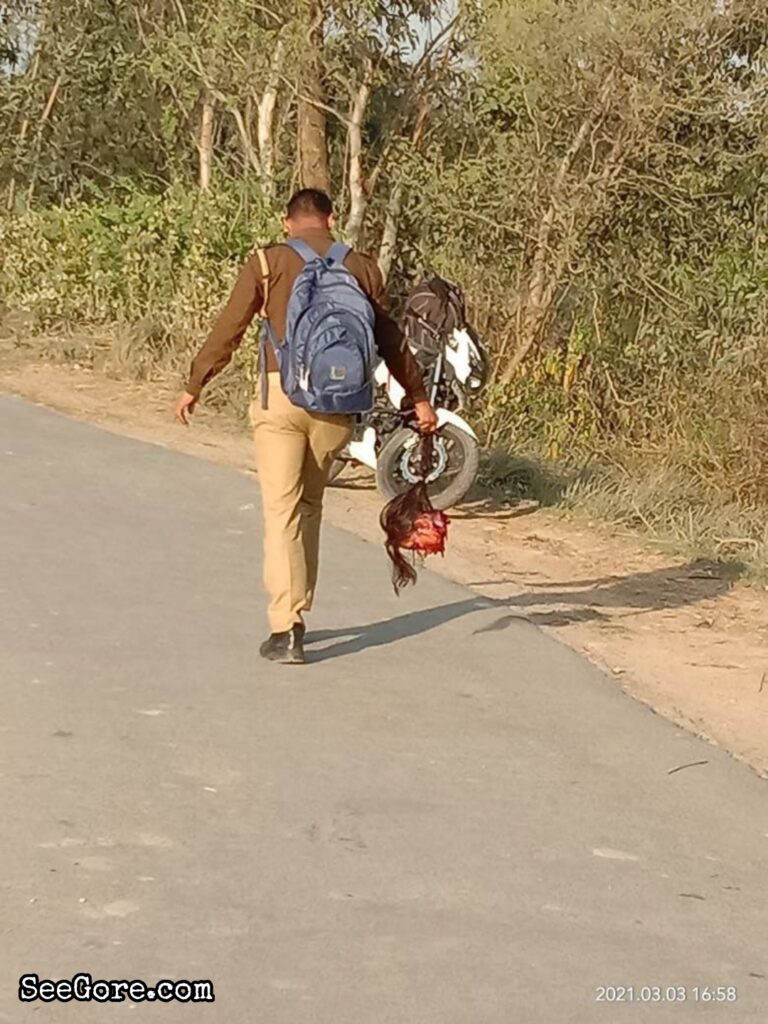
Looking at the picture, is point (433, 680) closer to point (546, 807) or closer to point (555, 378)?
point (546, 807)

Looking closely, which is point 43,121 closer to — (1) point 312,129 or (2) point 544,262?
(1) point 312,129

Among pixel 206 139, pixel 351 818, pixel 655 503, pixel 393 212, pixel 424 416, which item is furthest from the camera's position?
pixel 206 139

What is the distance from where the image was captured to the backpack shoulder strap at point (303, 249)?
281 inches

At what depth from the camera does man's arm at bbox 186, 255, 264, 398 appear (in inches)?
284

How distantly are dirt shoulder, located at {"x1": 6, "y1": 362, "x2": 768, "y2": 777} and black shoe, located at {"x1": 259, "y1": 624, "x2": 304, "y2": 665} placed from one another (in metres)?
1.27

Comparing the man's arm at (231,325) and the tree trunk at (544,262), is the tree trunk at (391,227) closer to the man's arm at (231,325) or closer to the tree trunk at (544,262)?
the tree trunk at (544,262)

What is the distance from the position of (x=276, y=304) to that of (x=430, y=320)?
3.55m

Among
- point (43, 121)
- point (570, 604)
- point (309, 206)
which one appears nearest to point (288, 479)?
point (309, 206)

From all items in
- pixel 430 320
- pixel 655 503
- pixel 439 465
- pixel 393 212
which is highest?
pixel 393 212

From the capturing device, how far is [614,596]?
9492mm

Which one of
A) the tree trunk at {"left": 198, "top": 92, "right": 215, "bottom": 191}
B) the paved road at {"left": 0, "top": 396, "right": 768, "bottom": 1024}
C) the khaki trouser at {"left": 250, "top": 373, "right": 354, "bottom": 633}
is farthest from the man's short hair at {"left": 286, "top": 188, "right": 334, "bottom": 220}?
the tree trunk at {"left": 198, "top": 92, "right": 215, "bottom": 191}

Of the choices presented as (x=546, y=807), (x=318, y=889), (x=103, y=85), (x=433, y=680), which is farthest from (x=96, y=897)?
(x=103, y=85)

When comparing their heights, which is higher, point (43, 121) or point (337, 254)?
point (43, 121)

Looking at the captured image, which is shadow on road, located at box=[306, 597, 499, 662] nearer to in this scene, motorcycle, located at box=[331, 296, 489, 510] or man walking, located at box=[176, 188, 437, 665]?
man walking, located at box=[176, 188, 437, 665]
